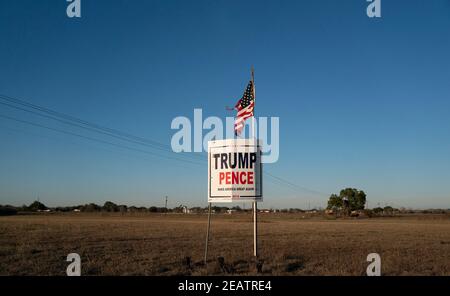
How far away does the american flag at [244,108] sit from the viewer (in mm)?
17891

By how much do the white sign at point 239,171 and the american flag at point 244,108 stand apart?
151cm

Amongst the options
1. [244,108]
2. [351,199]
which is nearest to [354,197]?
[351,199]

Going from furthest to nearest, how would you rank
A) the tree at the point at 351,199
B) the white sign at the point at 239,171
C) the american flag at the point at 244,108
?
the tree at the point at 351,199 → the american flag at the point at 244,108 → the white sign at the point at 239,171

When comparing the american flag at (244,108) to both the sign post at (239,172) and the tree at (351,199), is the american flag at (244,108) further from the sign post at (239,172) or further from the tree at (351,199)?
the tree at (351,199)

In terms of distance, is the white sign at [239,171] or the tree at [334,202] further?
the tree at [334,202]

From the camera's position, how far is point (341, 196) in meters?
149

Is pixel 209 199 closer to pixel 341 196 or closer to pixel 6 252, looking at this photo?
pixel 6 252

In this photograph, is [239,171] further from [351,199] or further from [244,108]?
[351,199]

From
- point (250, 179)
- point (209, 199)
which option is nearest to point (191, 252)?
point (209, 199)

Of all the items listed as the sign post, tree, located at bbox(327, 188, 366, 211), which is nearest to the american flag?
the sign post

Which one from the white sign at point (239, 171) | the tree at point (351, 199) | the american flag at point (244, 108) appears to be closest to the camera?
the white sign at point (239, 171)

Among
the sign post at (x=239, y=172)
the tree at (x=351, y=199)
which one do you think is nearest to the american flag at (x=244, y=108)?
the sign post at (x=239, y=172)

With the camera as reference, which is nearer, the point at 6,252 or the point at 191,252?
the point at 6,252
